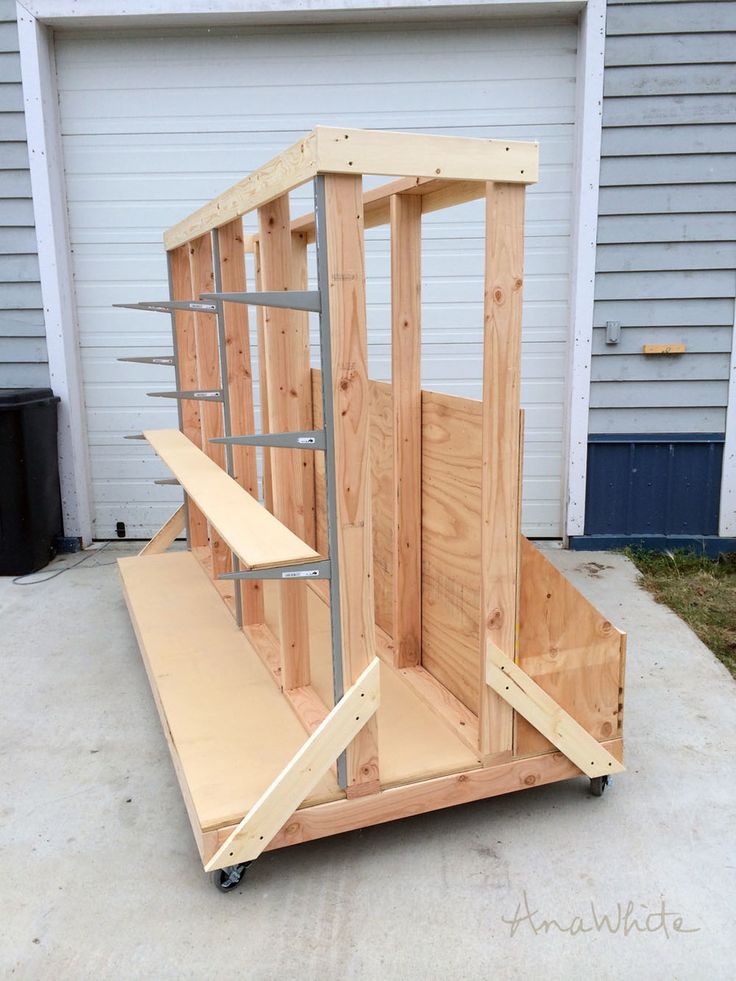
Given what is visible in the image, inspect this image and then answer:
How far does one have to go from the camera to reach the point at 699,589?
431cm

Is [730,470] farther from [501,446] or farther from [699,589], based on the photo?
[501,446]

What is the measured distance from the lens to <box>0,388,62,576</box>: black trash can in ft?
14.9

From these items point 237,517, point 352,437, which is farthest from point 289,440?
point 237,517

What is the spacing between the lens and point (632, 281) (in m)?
4.65

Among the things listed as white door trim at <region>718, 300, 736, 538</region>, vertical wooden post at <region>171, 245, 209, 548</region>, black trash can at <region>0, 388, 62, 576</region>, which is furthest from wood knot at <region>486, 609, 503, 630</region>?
black trash can at <region>0, 388, 62, 576</region>

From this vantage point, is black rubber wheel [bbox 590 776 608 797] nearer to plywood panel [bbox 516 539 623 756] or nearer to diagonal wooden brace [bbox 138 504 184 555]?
plywood panel [bbox 516 539 623 756]

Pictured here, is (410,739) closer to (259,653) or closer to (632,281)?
(259,653)

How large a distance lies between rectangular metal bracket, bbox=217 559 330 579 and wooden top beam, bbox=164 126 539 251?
898 mm

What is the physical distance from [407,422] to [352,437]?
0.73 m

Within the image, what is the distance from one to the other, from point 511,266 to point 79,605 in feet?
9.82

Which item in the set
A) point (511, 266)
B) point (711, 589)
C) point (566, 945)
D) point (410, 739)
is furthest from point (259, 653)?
point (711, 589)

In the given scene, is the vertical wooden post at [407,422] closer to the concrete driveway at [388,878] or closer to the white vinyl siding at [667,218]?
the concrete driveway at [388,878]

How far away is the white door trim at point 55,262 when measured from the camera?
15.2ft

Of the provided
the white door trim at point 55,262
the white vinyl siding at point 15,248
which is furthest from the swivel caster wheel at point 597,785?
the white vinyl siding at point 15,248
